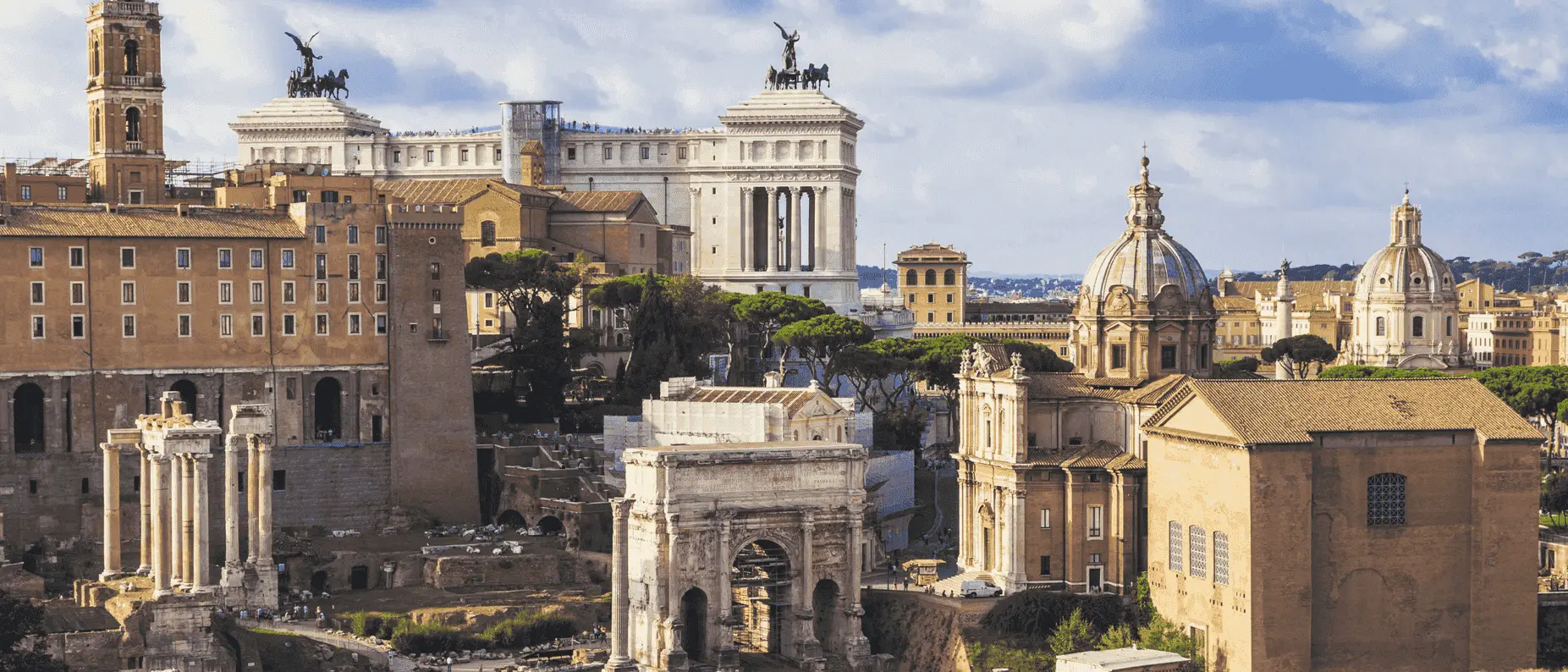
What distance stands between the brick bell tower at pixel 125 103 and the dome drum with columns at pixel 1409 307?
72.7 meters

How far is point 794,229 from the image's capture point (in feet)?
429

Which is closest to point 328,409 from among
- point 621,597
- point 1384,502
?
point 621,597

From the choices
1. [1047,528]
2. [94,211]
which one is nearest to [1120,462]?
[1047,528]

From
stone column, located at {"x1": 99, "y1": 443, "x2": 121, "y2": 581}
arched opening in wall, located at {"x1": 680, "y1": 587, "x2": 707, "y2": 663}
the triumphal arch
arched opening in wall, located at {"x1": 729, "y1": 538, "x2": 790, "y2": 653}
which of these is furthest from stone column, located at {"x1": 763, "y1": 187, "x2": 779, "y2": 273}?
arched opening in wall, located at {"x1": 680, "y1": 587, "x2": 707, "y2": 663}

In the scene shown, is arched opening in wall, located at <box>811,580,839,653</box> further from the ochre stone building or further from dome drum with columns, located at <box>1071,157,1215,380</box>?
dome drum with columns, located at <box>1071,157,1215,380</box>

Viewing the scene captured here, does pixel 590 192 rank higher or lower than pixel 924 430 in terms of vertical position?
higher

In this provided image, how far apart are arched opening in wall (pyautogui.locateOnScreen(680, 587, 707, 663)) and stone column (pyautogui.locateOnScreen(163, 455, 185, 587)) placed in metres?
14.9

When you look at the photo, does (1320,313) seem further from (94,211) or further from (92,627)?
(92,627)

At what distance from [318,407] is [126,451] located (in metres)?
8.60

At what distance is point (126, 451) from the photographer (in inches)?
3452

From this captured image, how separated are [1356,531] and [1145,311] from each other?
14904 mm

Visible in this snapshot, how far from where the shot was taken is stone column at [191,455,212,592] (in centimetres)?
7419

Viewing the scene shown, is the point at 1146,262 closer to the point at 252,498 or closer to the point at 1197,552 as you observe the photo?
the point at 1197,552

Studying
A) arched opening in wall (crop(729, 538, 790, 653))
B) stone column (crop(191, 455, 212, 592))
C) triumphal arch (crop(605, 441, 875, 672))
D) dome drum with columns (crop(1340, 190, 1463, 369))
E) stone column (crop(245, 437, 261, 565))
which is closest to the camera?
stone column (crop(191, 455, 212, 592))
